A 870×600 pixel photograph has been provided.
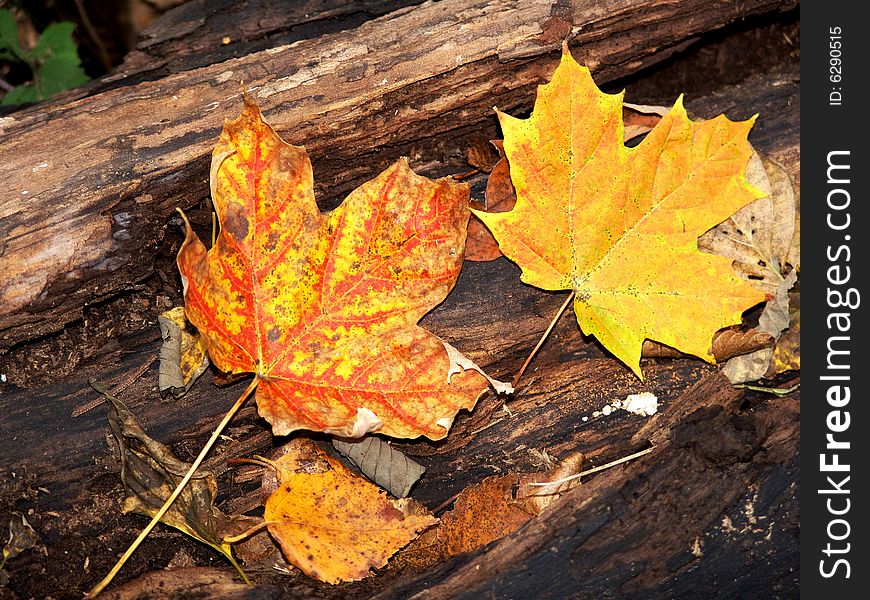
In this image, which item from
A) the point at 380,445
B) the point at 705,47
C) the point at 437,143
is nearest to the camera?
the point at 380,445

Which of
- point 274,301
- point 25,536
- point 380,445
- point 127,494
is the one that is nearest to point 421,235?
point 274,301

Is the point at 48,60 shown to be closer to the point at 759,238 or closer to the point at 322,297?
the point at 322,297

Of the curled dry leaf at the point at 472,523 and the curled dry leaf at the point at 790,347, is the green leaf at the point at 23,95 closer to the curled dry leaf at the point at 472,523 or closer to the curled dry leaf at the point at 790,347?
the curled dry leaf at the point at 472,523

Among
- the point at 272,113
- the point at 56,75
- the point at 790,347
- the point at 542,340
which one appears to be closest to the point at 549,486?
the point at 542,340

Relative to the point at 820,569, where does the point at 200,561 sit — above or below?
above

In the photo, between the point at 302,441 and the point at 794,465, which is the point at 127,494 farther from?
the point at 794,465

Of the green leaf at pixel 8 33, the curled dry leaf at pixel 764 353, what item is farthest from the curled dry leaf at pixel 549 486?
the green leaf at pixel 8 33

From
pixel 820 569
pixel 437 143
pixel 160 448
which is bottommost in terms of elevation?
pixel 820 569
